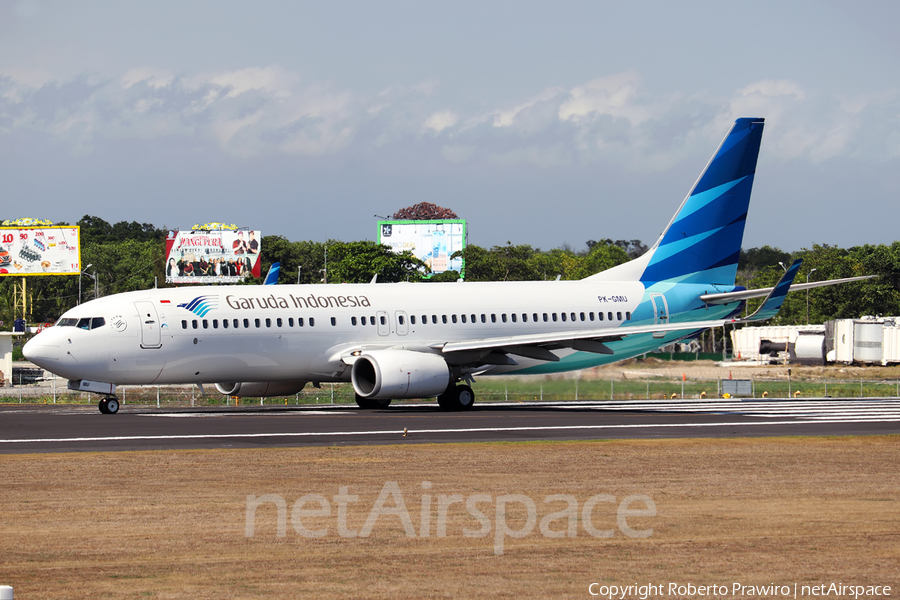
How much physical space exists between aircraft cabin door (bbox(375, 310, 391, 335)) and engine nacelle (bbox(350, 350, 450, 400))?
4.28ft

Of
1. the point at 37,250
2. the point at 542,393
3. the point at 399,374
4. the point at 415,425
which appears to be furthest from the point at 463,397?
the point at 37,250

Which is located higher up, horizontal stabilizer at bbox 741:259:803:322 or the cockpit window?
horizontal stabilizer at bbox 741:259:803:322

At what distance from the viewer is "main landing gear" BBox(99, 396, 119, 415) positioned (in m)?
33.2

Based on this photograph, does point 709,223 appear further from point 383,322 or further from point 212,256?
point 212,256

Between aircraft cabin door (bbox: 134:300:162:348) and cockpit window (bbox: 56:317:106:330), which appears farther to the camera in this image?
aircraft cabin door (bbox: 134:300:162:348)

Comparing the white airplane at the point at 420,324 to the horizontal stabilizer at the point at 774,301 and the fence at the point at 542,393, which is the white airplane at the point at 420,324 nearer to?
the horizontal stabilizer at the point at 774,301

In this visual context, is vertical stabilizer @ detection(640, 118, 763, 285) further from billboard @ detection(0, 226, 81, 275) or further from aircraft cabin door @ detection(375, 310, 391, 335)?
billboard @ detection(0, 226, 81, 275)

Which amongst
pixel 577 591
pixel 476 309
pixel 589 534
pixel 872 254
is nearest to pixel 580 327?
pixel 476 309

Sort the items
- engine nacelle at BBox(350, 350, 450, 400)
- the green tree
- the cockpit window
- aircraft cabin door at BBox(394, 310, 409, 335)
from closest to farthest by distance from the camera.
Answer: 1. the cockpit window
2. engine nacelle at BBox(350, 350, 450, 400)
3. aircraft cabin door at BBox(394, 310, 409, 335)
4. the green tree

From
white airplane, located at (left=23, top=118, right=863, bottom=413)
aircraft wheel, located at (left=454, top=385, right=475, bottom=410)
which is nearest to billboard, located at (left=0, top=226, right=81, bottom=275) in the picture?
white airplane, located at (left=23, top=118, right=863, bottom=413)

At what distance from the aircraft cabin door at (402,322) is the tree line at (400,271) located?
67255 millimetres

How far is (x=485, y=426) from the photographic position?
2772 cm

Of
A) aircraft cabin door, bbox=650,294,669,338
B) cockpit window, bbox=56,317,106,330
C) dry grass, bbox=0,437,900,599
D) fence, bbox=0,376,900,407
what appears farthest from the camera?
aircraft cabin door, bbox=650,294,669,338

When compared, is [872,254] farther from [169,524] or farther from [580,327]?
[169,524]
